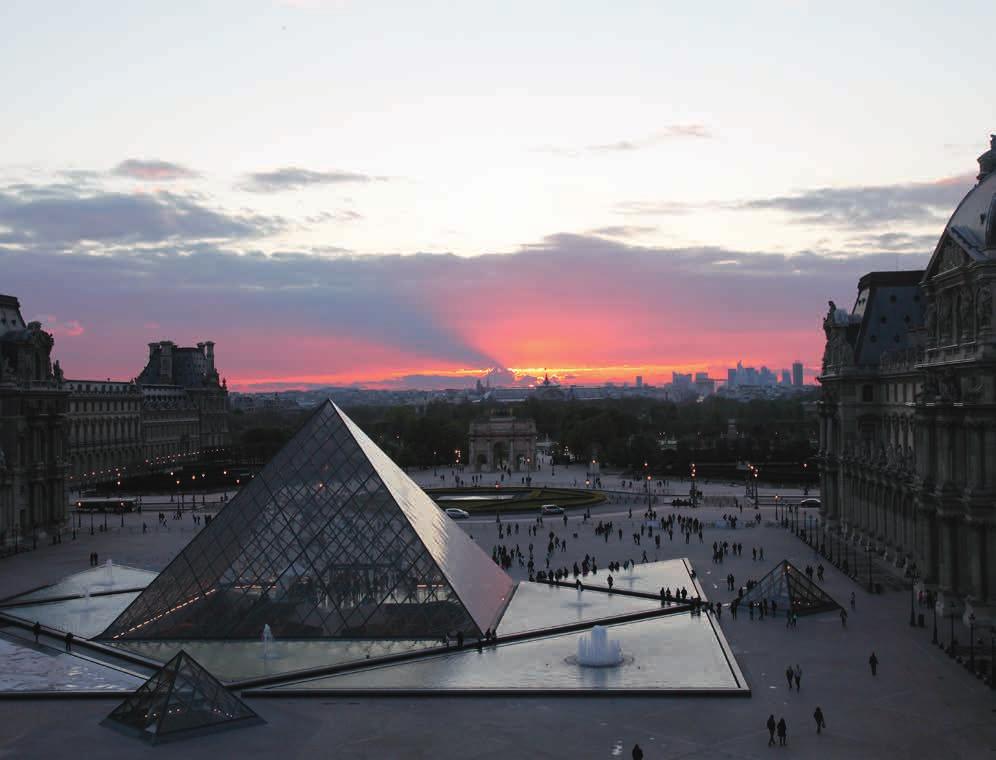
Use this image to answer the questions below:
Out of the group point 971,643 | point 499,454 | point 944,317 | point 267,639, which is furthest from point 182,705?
point 499,454

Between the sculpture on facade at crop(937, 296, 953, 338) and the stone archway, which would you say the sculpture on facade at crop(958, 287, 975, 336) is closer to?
the sculpture on facade at crop(937, 296, 953, 338)

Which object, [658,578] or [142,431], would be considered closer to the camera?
[658,578]

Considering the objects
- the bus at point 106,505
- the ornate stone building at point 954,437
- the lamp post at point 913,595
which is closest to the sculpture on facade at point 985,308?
the ornate stone building at point 954,437

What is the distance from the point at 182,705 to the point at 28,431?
34644 millimetres

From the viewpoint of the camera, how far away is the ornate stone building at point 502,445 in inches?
3976

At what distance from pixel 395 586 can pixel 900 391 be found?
25181 millimetres

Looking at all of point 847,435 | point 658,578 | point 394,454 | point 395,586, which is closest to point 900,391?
point 847,435

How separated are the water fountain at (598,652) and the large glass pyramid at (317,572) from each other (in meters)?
2.95

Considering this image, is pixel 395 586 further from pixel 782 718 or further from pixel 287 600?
pixel 782 718

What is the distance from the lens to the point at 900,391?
44312 mm

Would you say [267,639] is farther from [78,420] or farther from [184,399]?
[184,399]

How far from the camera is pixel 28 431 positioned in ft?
170

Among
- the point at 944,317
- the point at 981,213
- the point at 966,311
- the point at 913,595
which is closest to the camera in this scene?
the point at 981,213

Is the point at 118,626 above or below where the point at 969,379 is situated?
below
